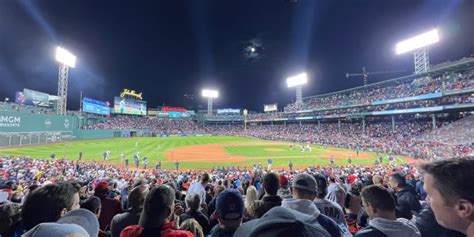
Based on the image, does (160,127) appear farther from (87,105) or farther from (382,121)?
(382,121)

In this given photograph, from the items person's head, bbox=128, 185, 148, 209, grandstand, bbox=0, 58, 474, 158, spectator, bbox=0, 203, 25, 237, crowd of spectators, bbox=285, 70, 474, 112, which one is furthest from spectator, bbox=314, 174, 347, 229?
crowd of spectators, bbox=285, 70, 474, 112

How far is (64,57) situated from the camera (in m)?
55.4

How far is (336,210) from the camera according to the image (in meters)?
3.81

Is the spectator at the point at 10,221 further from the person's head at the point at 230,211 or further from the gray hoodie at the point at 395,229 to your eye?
the gray hoodie at the point at 395,229

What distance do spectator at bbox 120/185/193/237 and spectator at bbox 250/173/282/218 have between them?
4.66ft

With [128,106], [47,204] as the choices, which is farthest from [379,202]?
[128,106]

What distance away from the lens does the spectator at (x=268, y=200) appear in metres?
3.59

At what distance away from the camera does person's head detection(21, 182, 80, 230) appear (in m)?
2.03

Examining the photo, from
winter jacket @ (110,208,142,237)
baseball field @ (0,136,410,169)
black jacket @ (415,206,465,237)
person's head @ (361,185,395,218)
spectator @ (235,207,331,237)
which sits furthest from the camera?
baseball field @ (0,136,410,169)

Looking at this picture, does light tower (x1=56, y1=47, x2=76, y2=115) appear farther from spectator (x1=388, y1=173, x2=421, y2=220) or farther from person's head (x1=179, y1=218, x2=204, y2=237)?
spectator (x1=388, y1=173, x2=421, y2=220)

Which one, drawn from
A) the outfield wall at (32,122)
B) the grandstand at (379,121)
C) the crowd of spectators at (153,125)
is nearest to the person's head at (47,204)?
the grandstand at (379,121)

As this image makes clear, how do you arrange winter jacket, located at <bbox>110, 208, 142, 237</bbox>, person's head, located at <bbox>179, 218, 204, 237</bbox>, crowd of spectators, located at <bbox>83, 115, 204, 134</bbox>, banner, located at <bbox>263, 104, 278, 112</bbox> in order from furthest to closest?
banner, located at <bbox>263, 104, 278, 112</bbox> → crowd of spectators, located at <bbox>83, 115, 204, 134</bbox> → winter jacket, located at <bbox>110, 208, 142, 237</bbox> → person's head, located at <bbox>179, 218, 204, 237</bbox>

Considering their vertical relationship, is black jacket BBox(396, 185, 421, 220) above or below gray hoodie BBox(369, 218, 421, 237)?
below

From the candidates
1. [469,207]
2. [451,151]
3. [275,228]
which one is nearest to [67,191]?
[275,228]
